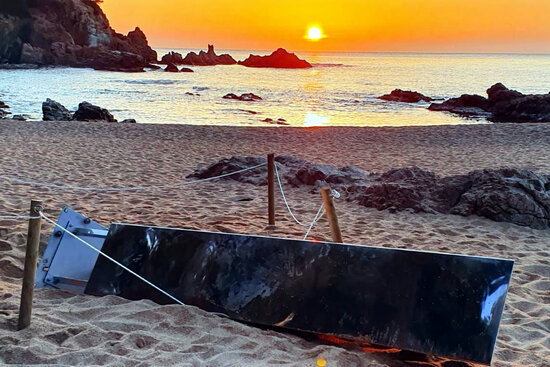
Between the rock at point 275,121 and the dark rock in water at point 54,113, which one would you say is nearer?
the dark rock in water at point 54,113

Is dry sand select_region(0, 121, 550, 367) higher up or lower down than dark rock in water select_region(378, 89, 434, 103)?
lower down

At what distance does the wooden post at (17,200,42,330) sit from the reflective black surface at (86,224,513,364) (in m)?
0.79

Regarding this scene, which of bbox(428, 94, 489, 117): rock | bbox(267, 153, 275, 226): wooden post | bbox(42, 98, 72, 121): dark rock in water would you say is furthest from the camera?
bbox(428, 94, 489, 117): rock

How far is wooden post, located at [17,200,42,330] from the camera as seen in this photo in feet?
11.0

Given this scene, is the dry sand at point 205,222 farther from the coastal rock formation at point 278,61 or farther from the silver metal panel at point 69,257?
the coastal rock formation at point 278,61

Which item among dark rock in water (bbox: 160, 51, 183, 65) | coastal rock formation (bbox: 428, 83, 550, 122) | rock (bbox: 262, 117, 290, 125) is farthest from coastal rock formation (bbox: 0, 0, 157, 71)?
rock (bbox: 262, 117, 290, 125)

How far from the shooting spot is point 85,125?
17.3 m

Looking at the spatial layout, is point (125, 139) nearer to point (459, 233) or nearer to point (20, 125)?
point (20, 125)

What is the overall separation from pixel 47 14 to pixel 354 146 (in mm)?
75701

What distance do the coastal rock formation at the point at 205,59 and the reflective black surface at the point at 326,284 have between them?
100583mm

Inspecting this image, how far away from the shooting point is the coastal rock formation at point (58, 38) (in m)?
74.1

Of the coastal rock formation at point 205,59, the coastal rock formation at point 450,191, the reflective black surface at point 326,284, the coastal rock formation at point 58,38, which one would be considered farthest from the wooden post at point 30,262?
the coastal rock formation at point 205,59

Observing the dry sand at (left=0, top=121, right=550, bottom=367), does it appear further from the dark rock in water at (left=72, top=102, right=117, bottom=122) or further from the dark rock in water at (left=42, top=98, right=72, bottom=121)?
the dark rock in water at (left=42, top=98, right=72, bottom=121)

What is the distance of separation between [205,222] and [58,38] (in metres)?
79.8
